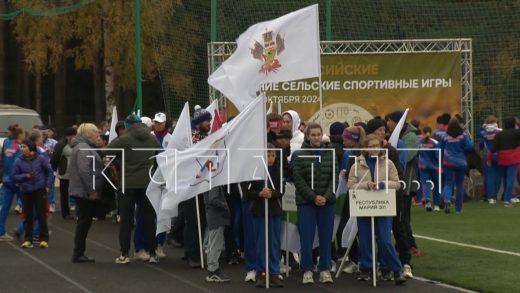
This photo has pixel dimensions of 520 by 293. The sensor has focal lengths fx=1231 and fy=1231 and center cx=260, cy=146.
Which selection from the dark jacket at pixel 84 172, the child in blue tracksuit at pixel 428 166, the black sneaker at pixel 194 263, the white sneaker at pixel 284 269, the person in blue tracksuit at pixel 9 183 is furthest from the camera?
the child in blue tracksuit at pixel 428 166

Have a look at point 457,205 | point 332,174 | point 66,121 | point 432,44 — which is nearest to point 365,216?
point 332,174

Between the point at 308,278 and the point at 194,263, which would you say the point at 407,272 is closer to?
the point at 308,278

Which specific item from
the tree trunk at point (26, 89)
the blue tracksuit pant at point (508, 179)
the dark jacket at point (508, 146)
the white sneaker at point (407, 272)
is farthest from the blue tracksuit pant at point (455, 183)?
the tree trunk at point (26, 89)

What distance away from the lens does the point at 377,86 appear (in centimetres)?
2677

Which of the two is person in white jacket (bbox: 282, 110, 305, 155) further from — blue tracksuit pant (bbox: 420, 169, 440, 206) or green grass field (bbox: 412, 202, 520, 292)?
blue tracksuit pant (bbox: 420, 169, 440, 206)

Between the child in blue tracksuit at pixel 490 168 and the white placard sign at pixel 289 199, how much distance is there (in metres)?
12.2

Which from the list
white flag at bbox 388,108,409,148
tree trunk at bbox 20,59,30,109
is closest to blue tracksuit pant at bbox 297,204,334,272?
white flag at bbox 388,108,409,148

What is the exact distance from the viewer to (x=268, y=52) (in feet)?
48.2

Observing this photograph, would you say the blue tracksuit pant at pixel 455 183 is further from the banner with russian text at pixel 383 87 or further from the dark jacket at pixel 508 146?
the banner with russian text at pixel 383 87

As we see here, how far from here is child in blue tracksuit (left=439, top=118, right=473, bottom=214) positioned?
925 inches

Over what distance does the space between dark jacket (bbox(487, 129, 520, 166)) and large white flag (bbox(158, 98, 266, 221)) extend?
41.1 feet

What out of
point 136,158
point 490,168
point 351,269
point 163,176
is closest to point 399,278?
point 351,269

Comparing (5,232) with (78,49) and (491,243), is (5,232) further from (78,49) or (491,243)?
(78,49)

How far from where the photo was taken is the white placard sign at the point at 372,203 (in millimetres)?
13500
